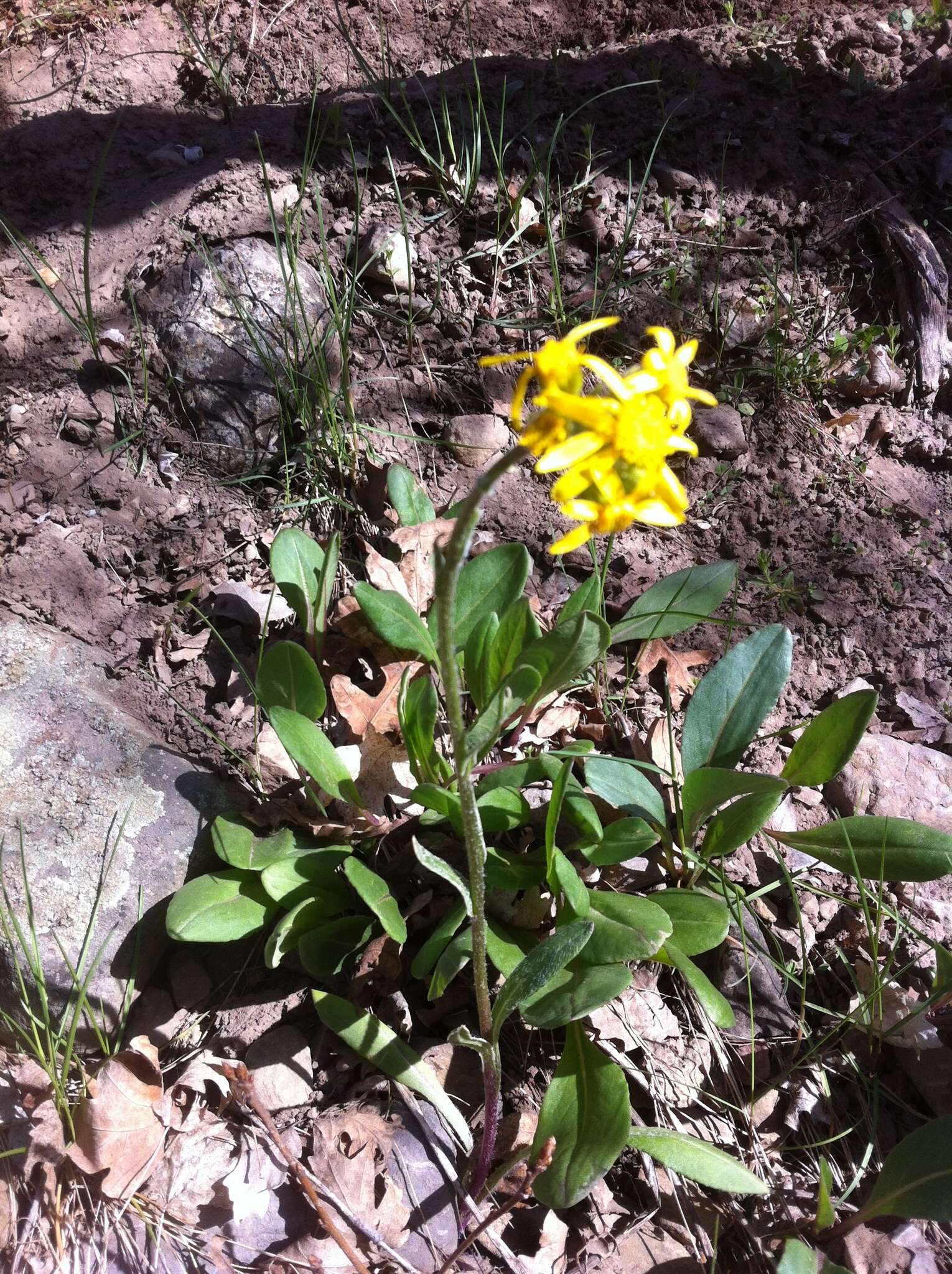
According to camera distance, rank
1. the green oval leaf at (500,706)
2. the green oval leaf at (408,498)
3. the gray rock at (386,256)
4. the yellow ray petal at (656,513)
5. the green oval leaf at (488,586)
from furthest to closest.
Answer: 1. the gray rock at (386,256)
2. the green oval leaf at (408,498)
3. the green oval leaf at (488,586)
4. the green oval leaf at (500,706)
5. the yellow ray petal at (656,513)

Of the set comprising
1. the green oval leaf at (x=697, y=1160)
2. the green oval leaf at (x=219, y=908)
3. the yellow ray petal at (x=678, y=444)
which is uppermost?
the yellow ray petal at (x=678, y=444)

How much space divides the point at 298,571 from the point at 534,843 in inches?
36.3

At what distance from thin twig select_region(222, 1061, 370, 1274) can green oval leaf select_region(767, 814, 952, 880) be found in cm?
126

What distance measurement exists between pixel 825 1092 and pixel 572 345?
168 centimetres

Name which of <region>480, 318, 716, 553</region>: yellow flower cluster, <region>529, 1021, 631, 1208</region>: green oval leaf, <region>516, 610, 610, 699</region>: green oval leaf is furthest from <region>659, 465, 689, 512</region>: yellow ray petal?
<region>529, 1021, 631, 1208</region>: green oval leaf

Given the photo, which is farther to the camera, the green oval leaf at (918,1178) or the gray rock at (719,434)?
the gray rock at (719,434)

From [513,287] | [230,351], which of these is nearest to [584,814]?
[230,351]

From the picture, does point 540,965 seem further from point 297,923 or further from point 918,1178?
point 918,1178

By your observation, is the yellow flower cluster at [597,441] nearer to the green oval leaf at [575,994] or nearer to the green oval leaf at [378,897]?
the green oval leaf at [575,994]

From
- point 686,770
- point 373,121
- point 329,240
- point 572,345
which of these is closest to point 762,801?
point 686,770

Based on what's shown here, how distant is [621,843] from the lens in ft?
6.11

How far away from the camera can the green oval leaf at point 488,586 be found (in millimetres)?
2092

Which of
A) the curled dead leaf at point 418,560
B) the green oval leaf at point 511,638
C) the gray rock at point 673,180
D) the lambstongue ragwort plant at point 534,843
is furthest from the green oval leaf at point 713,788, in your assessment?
the gray rock at point 673,180

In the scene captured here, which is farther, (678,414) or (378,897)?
(378,897)
